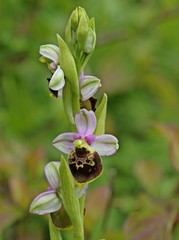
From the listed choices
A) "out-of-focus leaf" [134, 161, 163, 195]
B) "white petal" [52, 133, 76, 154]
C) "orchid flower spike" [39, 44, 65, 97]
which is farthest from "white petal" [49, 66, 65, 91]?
"out-of-focus leaf" [134, 161, 163, 195]

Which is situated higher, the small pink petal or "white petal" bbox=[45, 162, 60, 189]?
the small pink petal

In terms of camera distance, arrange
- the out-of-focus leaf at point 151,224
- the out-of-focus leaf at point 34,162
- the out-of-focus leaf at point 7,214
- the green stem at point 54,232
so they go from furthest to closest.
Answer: the out-of-focus leaf at point 34,162 < the out-of-focus leaf at point 7,214 < the out-of-focus leaf at point 151,224 < the green stem at point 54,232

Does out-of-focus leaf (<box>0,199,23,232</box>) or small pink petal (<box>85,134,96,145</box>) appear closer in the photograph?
small pink petal (<box>85,134,96,145</box>)

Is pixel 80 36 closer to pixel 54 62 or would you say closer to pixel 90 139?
pixel 54 62

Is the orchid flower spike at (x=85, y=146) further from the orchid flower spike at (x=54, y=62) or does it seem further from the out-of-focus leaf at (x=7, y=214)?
the out-of-focus leaf at (x=7, y=214)

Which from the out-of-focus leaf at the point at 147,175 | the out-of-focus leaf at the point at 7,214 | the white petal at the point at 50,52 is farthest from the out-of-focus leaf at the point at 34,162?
the white petal at the point at 50,52

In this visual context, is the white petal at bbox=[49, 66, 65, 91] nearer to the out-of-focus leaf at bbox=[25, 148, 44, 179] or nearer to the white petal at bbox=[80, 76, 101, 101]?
the white petal at bbox=[80, 76, 101, 101]

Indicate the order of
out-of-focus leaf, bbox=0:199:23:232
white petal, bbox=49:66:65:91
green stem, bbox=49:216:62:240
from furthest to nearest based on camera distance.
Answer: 1. out-of-focus leaf, bbox=0:199:23:232
2. green stem, bbox=49:216:62:240
3. white petal, bbox=49:66:65:91

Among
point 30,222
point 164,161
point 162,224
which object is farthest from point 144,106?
point 162,224
